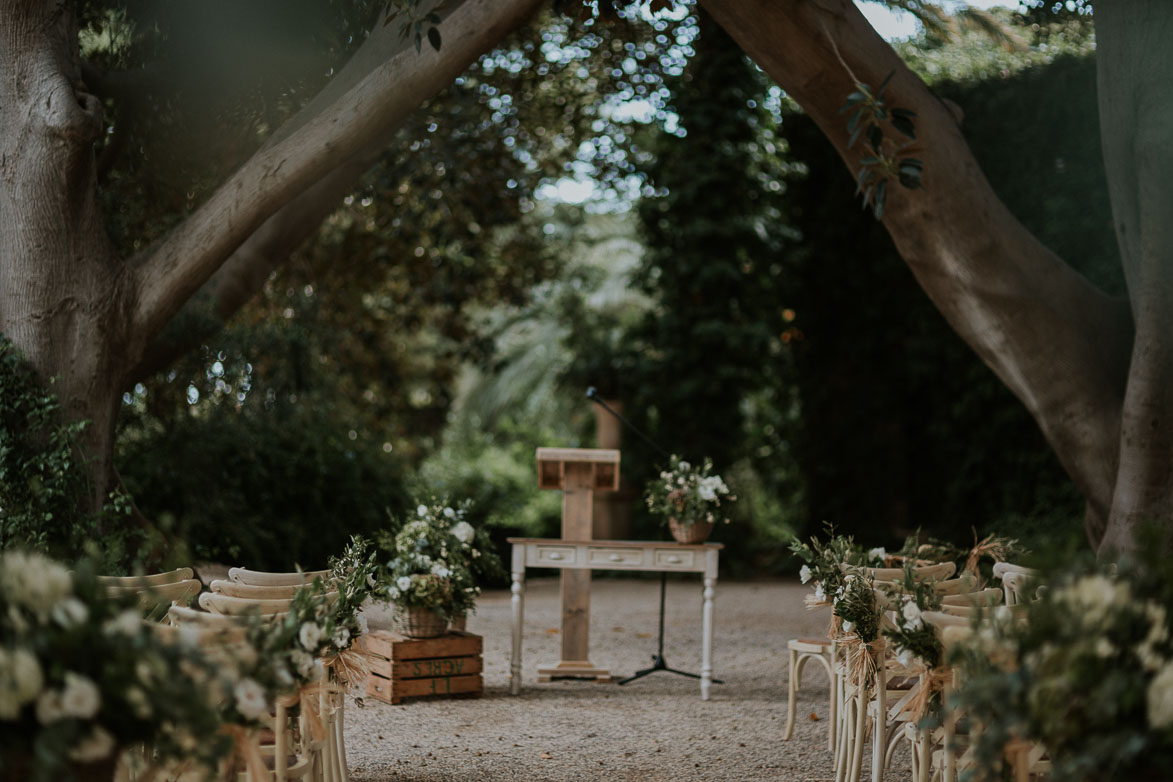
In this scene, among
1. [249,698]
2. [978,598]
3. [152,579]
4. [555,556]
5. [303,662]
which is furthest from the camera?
[555,556]

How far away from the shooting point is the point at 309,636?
3.27 metres

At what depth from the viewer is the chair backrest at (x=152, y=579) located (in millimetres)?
3648

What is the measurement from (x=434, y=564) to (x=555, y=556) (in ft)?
2.77

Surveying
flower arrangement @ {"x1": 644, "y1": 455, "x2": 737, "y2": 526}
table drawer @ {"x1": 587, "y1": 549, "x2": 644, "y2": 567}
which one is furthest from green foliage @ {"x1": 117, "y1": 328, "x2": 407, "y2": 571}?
flower arrangement @ {"x1": 644, "y1": 455, "x2": 737, "y2": 526}

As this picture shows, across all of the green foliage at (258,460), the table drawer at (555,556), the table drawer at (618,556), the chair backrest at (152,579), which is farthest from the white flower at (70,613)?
the green foliage at (258,460)

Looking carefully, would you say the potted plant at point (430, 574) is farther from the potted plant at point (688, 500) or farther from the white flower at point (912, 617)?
the white flower at point (912, 617)

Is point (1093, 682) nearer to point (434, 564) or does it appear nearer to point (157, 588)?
point (157, 588)

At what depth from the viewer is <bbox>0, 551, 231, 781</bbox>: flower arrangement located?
219 centimetres

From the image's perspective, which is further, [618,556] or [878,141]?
[618,556]

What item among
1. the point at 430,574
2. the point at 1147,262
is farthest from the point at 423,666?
the point at 1147,262

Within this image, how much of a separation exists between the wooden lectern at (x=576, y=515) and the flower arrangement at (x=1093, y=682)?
4413 millimetres

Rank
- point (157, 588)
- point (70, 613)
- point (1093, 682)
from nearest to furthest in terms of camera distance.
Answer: point (70, 613)
point (1093, 682)
point (157, 588)

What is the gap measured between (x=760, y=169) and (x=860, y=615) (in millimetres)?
9734

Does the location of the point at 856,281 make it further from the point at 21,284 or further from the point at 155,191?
the point at 21,284
